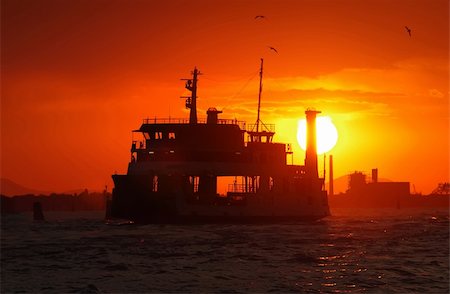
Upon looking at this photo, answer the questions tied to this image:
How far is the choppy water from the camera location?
2736cm

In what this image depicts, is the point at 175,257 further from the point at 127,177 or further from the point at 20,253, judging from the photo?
the point at 127,177

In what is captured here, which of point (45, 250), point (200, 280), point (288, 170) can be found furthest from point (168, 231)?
point (200, 280)

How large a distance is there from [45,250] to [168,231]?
19024 mm

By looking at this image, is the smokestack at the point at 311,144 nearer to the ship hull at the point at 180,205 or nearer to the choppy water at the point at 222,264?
the ship hull at the point at 180,205

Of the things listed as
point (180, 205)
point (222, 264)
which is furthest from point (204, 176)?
point (222, 264)

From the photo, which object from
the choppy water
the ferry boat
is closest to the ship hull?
the ferry boat

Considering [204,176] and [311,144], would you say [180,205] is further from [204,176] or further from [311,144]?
[311,144]

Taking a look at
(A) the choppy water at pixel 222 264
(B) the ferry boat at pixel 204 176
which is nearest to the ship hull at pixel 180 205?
(B) the ferry boat at pixel 204 176

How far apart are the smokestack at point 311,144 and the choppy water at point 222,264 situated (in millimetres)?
31727

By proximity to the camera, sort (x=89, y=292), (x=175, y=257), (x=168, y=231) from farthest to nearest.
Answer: (x=168, y=231)
(x=175, y=257)
(x=89, y=292)

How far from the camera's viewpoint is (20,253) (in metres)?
39.8

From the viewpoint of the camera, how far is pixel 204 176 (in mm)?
73375

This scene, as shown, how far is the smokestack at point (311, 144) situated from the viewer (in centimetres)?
8481

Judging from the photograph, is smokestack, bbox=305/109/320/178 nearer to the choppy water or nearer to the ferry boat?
the ferry boat
